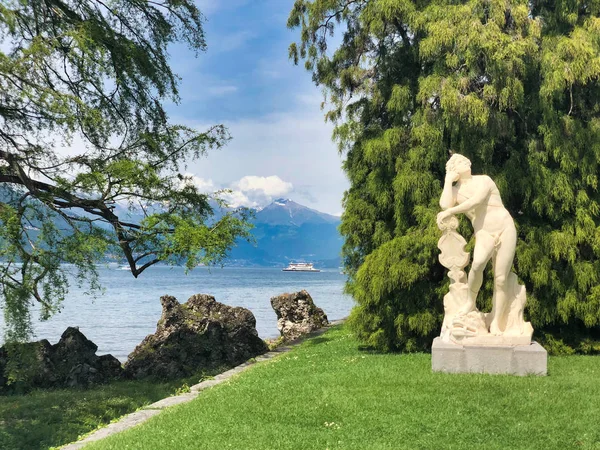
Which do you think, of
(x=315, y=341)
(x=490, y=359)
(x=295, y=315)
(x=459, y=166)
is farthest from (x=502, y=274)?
(x=295, y=315)

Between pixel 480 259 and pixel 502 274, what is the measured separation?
1.34 feet

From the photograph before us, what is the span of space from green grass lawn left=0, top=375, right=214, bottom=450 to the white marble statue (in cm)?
533

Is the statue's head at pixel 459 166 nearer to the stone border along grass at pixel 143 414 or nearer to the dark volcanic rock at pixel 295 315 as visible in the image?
the stone border along grass at pixel 143 414

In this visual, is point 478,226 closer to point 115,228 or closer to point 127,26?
point 115,228

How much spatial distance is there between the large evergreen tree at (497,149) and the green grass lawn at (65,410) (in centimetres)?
416

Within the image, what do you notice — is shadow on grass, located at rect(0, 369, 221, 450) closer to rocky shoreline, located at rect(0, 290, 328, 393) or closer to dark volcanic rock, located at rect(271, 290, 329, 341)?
rocky shoreline, located at rect(0, 290, 328, 393)

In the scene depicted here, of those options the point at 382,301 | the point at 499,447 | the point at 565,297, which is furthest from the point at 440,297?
the point at 499,447

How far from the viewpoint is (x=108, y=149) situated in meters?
9.54

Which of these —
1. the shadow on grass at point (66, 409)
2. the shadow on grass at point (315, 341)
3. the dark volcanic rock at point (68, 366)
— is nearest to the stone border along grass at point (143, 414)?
the shadow on grass at point (66, 409)

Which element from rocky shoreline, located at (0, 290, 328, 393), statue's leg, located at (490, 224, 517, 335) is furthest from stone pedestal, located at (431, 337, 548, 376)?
rocky shoreline, located at (0, 290, 328, 393)

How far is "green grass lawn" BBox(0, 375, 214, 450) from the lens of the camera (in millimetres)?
7828

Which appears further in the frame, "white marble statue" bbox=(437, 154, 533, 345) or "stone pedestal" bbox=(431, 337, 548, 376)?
"white marble statue" bbox=(437, 154, 533, 345)

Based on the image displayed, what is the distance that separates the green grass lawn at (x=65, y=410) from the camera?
7828mm

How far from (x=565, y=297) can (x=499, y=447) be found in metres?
5.85
